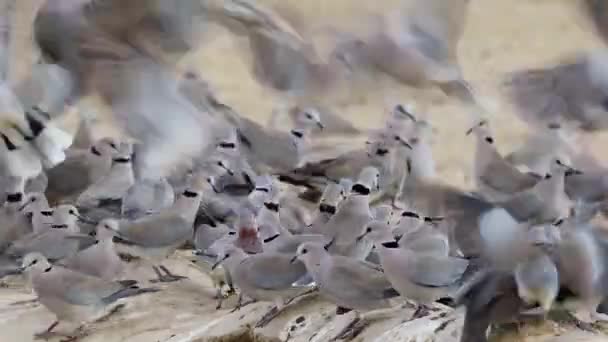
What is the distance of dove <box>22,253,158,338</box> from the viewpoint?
1.23m

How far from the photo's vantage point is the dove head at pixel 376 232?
1277mm

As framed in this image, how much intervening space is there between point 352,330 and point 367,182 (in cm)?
27

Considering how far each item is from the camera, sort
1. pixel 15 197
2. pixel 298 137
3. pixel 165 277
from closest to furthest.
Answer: pixel 165 277
pixel 15 197
pixel 298 137

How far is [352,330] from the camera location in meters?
1.23

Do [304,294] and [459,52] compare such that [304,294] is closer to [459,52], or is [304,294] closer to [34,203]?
[34,203]

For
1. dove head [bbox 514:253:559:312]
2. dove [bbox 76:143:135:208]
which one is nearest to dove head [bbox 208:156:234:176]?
dove [bbox 76:143:135:208]

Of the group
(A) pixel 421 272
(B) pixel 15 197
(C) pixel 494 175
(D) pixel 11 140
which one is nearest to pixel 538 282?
(A) pixel 421 272

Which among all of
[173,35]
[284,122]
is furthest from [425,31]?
[173,35]

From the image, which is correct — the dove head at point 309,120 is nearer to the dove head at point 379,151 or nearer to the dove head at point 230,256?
the dove head at point 379,151

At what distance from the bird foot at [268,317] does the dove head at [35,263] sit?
0.29m

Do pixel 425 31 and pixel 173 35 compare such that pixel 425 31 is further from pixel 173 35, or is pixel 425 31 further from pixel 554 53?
pixel 173 35

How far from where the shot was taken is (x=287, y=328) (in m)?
1.24

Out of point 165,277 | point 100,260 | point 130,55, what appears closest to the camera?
point 100,260

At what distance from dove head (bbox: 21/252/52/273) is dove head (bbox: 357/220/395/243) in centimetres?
43
